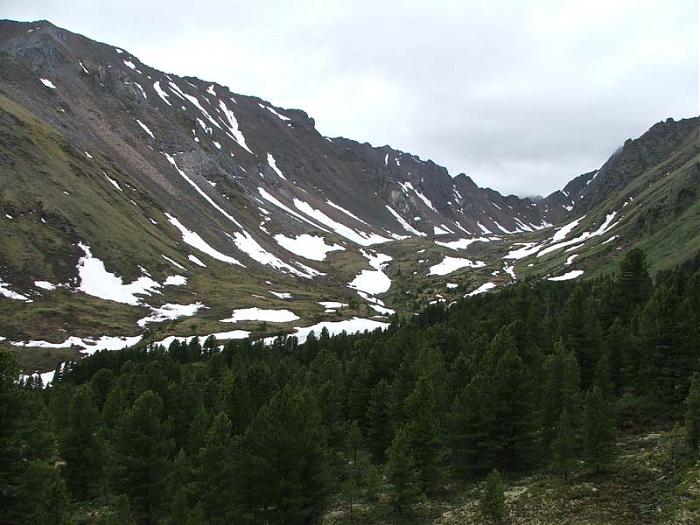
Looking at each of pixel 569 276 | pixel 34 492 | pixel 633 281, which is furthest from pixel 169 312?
pixel 34 492

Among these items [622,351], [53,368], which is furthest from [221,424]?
[53,368]

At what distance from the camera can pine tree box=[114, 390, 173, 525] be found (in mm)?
38875

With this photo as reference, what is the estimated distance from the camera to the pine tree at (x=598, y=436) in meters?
29.6

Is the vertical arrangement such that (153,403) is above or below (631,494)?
above

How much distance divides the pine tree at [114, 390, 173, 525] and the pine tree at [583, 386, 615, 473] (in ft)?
90.8

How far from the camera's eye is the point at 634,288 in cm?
6019

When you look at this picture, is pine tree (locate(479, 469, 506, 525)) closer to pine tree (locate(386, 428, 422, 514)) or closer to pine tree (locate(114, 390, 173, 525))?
pine tree (locate(386, 428, 422, 514))

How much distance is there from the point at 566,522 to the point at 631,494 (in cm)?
426

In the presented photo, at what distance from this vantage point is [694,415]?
28.3 m

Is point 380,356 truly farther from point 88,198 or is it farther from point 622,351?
point 88,198

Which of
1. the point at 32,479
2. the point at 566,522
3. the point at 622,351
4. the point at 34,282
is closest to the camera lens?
the point at 32,479

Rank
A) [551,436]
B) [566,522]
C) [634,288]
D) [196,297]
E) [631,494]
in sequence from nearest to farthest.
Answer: [566,522] < [631,494] < [551,436] < [634,288] < [196,297]

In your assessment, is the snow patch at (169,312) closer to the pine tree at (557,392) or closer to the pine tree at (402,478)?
the pine tree at (557,392)

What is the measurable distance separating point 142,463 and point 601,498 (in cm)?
2881
